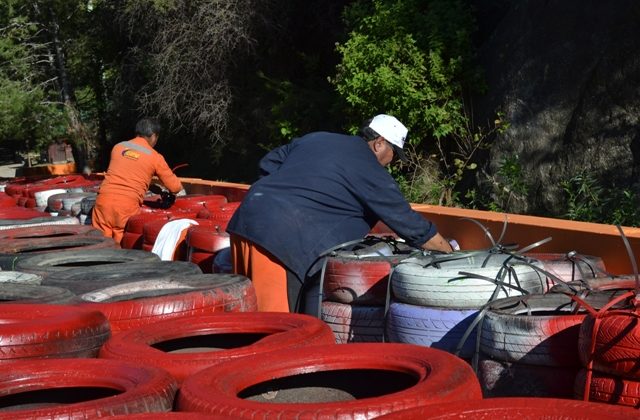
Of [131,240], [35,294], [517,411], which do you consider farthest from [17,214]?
[517,411]

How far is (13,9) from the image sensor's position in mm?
29250

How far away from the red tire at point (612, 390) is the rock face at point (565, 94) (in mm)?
8237

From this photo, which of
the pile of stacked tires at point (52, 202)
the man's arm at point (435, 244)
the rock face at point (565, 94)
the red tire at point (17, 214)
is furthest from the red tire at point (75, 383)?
the red tire at point (17, 214)

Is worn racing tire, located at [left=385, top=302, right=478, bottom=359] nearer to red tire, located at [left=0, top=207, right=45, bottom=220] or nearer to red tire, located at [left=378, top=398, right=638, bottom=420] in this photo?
red tire, located at [left=378, top=398, right=638, bottom=420]

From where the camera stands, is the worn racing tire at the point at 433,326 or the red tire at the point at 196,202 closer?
the worn racing tire at the point at 433,326

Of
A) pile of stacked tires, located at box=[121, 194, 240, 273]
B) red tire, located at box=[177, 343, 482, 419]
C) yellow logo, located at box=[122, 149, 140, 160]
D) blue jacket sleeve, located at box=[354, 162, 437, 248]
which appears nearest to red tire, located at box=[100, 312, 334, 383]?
red tire, located at box=[177, 343, 482, 419]

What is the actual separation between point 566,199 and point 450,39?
400 cm

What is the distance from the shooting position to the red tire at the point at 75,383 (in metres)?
3.71

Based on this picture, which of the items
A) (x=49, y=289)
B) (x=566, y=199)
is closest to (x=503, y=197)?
(x=566, y=199)

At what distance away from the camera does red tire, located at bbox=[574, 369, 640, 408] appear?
4023 mm

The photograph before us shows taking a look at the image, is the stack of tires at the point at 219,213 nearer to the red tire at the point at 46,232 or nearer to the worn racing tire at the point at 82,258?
the red tire at the point at 46,232

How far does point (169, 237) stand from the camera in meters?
9.64

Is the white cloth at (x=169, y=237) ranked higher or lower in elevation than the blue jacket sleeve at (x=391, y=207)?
lower

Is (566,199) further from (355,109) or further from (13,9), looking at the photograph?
(13,9)
